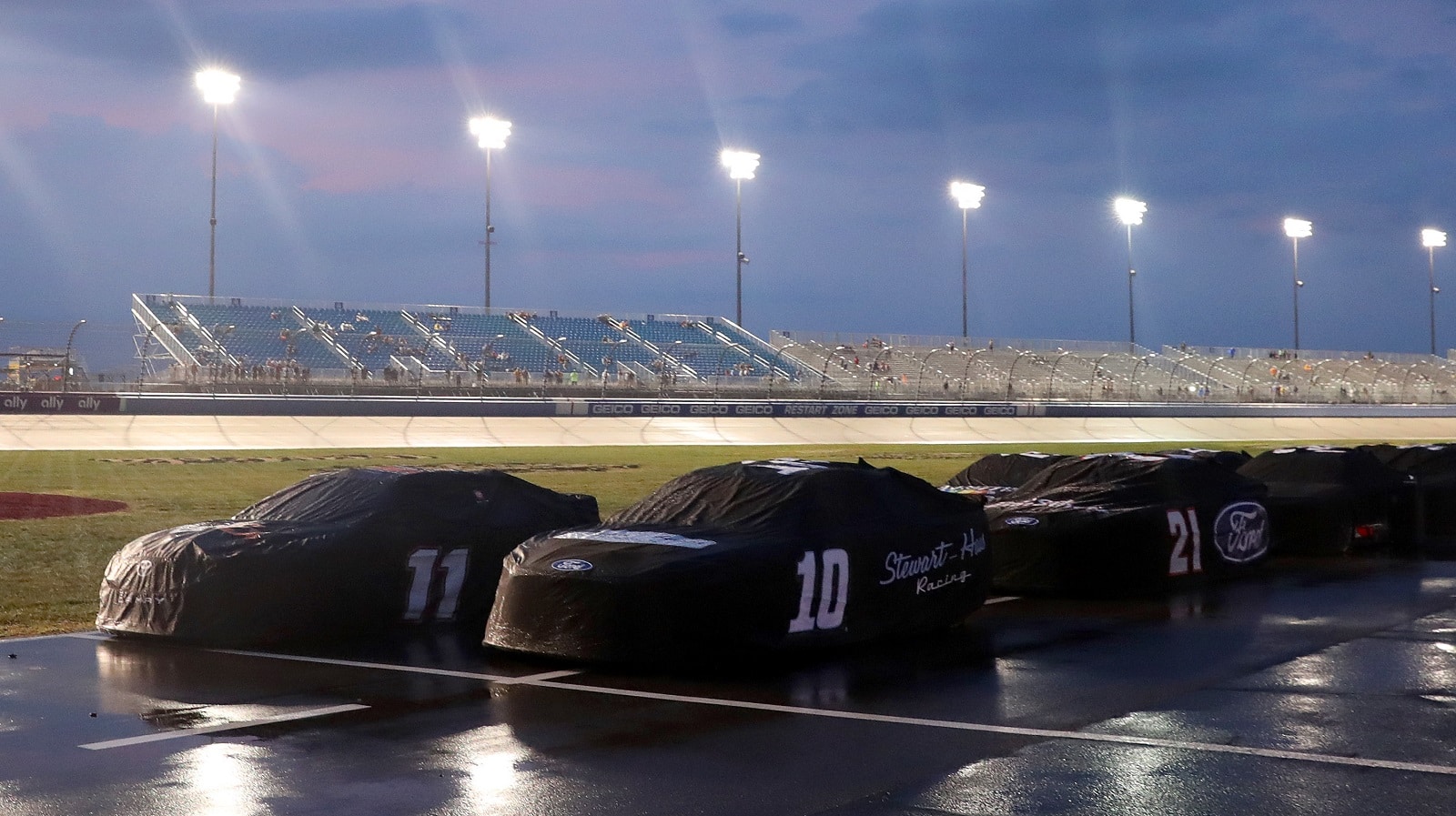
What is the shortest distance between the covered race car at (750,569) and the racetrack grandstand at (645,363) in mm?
32729

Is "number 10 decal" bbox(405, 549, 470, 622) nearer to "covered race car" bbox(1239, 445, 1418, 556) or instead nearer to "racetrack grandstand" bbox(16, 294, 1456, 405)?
"covered race car" bbox(1239, 445, 1418, 556)

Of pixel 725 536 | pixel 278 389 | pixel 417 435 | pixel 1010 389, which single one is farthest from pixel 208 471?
pixel 1010 389

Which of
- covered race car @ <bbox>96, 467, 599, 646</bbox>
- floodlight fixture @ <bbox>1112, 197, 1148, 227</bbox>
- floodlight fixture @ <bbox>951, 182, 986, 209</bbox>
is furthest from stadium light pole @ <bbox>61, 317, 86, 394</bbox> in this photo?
floodlight fixture @ <bbox>1112, 197, 1148, 227</bbox>

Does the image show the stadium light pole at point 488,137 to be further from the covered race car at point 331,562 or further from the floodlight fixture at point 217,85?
the covered race car at point 331,562

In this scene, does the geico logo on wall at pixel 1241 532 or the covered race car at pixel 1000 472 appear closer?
the geico logo on wall at pixel 1241 532

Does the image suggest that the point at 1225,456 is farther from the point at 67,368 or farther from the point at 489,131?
the point at 489,131

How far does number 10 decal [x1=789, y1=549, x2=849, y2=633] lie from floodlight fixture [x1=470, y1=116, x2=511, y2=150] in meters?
52.7

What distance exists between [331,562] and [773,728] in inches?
152

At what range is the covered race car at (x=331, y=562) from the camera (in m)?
9.23

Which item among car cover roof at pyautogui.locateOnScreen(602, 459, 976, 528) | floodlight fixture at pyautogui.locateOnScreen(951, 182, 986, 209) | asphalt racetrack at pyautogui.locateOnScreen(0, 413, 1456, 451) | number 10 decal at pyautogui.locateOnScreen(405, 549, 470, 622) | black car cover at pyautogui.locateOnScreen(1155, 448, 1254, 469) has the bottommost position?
number 10 decal at pyautogui.locateOnScreen(405, 549, 470, 622)

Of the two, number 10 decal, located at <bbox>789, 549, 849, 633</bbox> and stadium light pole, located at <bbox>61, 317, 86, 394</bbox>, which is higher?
Answer: stadium light pole, located at <bbox>61, 317, 86, 394</bbox>

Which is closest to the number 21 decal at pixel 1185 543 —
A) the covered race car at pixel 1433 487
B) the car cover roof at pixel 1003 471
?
the car cover roof at pixel 1003 471

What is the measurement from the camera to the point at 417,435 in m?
36.8

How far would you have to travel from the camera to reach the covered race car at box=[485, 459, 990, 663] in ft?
26.7
